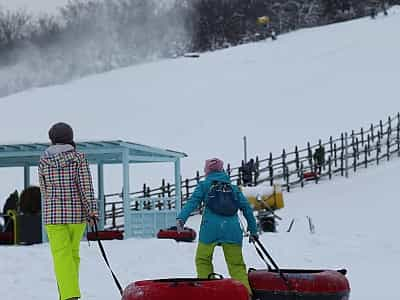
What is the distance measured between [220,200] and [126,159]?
26.4ft

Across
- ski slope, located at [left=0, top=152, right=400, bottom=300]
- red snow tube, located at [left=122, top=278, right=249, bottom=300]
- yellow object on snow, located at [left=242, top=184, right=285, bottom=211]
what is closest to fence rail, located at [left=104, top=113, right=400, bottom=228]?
yellow object on snow, located at [left=242, top=184, right=285, bottom=211]

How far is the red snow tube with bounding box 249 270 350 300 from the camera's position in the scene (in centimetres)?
715

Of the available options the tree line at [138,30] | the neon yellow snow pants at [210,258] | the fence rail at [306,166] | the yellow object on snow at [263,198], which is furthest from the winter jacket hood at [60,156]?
the tree line at [138,30]

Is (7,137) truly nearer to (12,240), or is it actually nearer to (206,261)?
(12,240)

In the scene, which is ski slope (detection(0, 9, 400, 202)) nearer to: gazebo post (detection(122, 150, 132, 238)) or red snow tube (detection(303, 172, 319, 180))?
red snow tube (detection(303, 172, 319, 180))

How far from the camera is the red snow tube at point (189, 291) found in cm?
575

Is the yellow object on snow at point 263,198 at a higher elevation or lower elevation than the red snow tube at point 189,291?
higher

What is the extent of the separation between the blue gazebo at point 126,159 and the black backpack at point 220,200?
779 cm

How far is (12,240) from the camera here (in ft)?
49.2

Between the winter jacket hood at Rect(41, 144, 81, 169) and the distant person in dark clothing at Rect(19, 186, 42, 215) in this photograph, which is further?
the distant person in dark clothing at Rect(19, 186, 42, 215)

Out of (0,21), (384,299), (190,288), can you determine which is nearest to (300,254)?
(384,299)

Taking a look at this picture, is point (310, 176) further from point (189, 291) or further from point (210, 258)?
point (189, 291)

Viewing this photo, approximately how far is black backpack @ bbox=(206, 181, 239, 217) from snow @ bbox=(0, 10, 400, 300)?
156 cm

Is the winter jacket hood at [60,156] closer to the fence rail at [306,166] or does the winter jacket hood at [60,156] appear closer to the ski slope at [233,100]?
the fence rail at [306,166]
